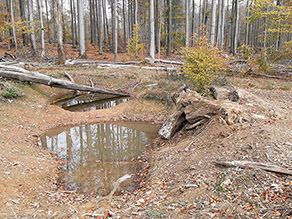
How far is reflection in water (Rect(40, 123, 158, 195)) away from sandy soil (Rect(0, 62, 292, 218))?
1.30 feet

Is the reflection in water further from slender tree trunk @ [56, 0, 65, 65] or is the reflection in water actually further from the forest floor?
slender tree trunk @ [56, 0, 65, 65]

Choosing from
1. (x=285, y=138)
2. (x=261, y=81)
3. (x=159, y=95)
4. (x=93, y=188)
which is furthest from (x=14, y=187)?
(x=261, y=81)

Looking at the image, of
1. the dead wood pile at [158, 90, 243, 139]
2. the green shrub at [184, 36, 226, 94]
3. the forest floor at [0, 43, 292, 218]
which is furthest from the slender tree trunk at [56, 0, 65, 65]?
the dead wood pile at [158, 90, 243, 139]

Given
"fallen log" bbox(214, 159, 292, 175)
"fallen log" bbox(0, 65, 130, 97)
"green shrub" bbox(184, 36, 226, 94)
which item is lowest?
"fallen log" bbox(214, 159, 292, 175)

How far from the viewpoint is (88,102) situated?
1269cm

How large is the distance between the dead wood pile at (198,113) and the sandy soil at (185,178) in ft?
0.92

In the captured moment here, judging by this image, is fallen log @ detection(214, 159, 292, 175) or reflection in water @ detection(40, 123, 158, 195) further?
reflection in water @ detection(40, 123, 158, 195)

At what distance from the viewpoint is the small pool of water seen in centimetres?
1175

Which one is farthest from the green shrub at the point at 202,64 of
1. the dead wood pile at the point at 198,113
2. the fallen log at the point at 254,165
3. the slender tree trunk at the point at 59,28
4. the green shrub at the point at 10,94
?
the slender tree trunk at the point at 59,28

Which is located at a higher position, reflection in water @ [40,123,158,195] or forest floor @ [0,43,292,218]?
forest floor @ [0,43,292,218]

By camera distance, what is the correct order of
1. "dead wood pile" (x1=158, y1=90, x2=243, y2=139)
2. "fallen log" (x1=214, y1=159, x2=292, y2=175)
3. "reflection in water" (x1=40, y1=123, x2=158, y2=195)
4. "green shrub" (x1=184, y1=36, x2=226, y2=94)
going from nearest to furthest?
"fallen log" (x1=214, y1=159, x2=292, y2=175)
"reflection in water" (x1=40, y1=123, x2=158, y2=195)
"dead wood pile" (x1=158, y1=90, x2=243, y2=139)
"green shrub" (x1=184, y1=36, x2=226, y2=94)

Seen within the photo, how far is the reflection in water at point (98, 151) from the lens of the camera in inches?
227

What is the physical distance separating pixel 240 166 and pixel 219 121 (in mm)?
2108

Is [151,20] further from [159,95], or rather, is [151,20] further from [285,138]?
[285,138]
